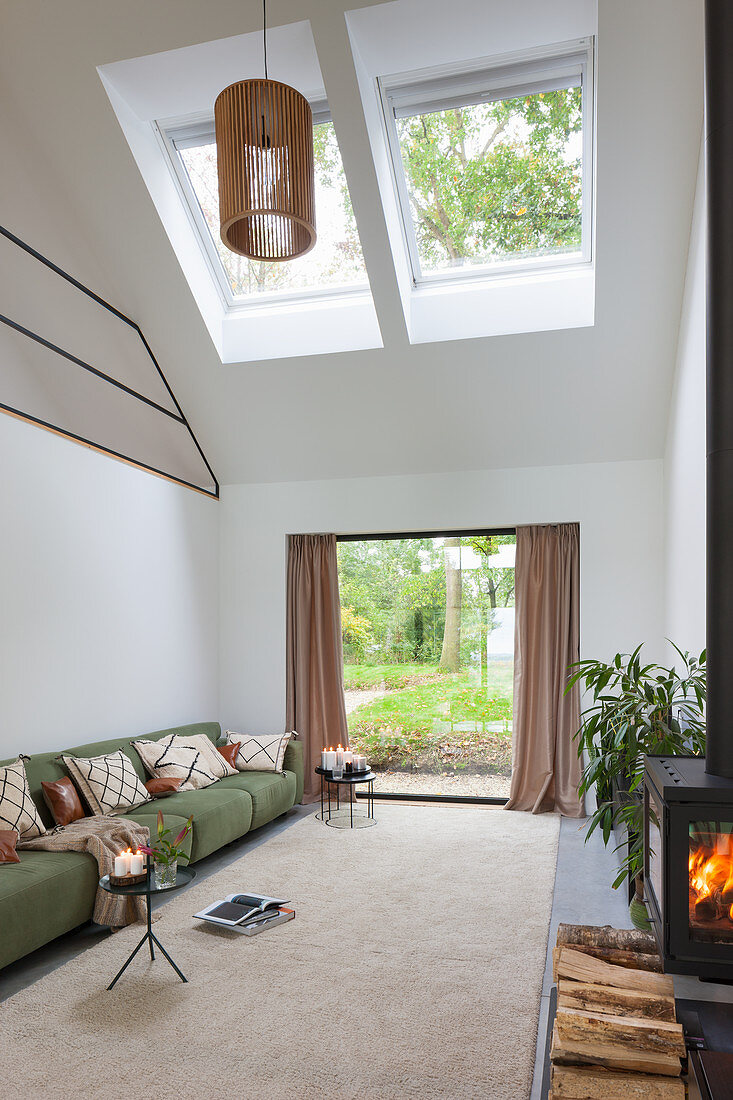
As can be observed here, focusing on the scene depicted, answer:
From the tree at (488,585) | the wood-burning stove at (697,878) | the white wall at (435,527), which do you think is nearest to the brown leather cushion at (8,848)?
the wood-burning stove at (697,878)

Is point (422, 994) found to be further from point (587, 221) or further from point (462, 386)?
point (587, 221)

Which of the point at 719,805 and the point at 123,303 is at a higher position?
the point at 123,303

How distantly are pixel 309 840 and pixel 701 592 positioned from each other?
2985 mm

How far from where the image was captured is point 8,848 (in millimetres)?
3494

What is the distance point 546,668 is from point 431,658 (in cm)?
96

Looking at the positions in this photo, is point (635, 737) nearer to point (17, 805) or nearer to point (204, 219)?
point (17, 805)

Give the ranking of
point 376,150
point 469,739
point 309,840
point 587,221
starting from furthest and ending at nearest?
point 469,739 < point 309,840 < point 587,221 < point 376,150

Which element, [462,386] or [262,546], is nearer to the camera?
[462,386]

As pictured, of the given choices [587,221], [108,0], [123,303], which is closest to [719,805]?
[587,221]

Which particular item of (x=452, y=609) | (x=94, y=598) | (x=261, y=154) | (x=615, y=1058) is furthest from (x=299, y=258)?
(x=615, y=1058)

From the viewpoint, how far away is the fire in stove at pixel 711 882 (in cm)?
245

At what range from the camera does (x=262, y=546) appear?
6762mm

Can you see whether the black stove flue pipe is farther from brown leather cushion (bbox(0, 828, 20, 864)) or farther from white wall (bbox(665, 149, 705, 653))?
brown leather cushion (bbox(0, 828, 20, 864))

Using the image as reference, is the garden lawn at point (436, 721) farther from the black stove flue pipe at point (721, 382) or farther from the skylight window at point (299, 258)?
the black stove flue pipe at point (721, 382)
